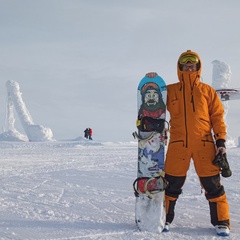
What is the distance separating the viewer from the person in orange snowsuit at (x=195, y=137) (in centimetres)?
386

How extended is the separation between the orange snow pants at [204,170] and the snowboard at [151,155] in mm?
144

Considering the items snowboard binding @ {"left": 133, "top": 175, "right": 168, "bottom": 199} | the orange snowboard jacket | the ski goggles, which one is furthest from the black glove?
the ski goggles

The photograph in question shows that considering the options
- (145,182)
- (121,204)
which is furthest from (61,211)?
(145,182)

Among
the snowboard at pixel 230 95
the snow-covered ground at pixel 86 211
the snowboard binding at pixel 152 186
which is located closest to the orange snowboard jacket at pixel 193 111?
the snowboard binding at pixel 152 186

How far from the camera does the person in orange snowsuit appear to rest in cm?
386

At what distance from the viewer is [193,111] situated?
12.9ft

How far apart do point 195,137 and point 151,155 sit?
21.7 inches

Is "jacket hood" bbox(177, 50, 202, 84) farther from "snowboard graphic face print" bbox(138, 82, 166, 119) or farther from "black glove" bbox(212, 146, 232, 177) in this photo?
"black glove" bbox(212, 146, 232, 177)

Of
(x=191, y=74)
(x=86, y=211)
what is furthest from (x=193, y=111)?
(x=86, y=211)

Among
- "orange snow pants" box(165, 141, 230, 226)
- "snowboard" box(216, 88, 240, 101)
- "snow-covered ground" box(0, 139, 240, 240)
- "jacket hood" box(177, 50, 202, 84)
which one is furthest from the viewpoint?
"snowboard" box(216, 88, 240, 101)

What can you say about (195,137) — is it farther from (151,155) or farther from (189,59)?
(189,59)

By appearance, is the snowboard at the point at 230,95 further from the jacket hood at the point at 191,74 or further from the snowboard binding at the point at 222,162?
the snowboard binding at the point at 222,162

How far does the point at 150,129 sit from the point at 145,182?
613 mm

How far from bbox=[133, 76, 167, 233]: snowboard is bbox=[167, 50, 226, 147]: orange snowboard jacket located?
14cm
